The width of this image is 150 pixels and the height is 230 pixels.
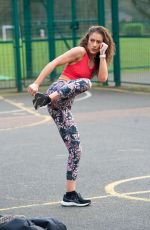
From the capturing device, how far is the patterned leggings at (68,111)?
6836 millimetres

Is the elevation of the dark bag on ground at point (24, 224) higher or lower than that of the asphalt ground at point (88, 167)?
higher

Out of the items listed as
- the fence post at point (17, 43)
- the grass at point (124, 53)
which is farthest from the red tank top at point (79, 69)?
the grass at point (124, 53)

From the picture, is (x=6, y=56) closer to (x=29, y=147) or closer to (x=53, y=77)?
(x=53, y=77)

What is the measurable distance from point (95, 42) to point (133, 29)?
1266 centimetres

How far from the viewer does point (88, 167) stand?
895 centimetres

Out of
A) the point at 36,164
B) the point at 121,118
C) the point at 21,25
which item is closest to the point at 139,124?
the point at 121,118

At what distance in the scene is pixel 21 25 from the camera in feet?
67.5

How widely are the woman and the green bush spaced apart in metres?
12.3

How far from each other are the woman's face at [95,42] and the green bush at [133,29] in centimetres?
1235

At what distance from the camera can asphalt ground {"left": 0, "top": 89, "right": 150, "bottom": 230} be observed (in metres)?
6.78

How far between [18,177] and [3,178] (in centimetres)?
19

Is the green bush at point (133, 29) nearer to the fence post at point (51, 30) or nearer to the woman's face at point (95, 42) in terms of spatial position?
the fence post at point (51, 30)

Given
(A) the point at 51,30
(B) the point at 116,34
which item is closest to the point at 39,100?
(B) the point at 116,34

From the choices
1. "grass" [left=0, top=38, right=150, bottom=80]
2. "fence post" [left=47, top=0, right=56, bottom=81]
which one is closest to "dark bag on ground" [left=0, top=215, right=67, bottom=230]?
"grass" [left=0, top=38, right=150, bottom=80]
